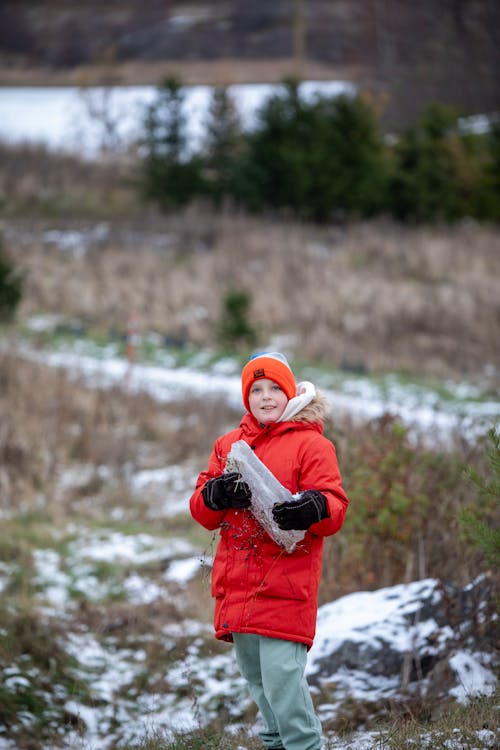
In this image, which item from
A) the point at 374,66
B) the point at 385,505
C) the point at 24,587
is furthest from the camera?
the point at 374,66

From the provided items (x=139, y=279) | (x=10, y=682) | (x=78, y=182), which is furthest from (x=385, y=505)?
(x=78, y=182)

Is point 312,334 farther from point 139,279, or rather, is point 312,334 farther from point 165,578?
point 165,578

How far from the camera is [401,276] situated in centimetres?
1870

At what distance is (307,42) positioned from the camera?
30391 mm

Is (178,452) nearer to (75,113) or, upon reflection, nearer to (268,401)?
(268,401)

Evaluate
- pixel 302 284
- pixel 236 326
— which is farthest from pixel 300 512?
pixel 302 284

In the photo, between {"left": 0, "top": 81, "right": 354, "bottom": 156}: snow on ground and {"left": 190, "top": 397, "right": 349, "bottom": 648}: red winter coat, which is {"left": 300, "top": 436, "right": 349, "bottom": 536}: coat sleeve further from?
{"left": 0, "top": 81, "right": 354, "bottom": 156}: snow on ground

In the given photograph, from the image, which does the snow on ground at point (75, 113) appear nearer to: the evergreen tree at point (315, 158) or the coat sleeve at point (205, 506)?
the evergreen tree at point (315, 158)

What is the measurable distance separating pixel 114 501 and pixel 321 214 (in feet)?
58.1

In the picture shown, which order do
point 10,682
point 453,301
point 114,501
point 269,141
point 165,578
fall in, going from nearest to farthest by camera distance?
point 10,682
point 165,578
point 114,501
point 453,301
point 269,141

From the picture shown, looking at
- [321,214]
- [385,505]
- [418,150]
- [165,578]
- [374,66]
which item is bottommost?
[165,578]

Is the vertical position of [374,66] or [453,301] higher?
[374,66]

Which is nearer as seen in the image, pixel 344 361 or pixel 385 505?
pixel 385 505

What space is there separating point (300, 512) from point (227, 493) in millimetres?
273
